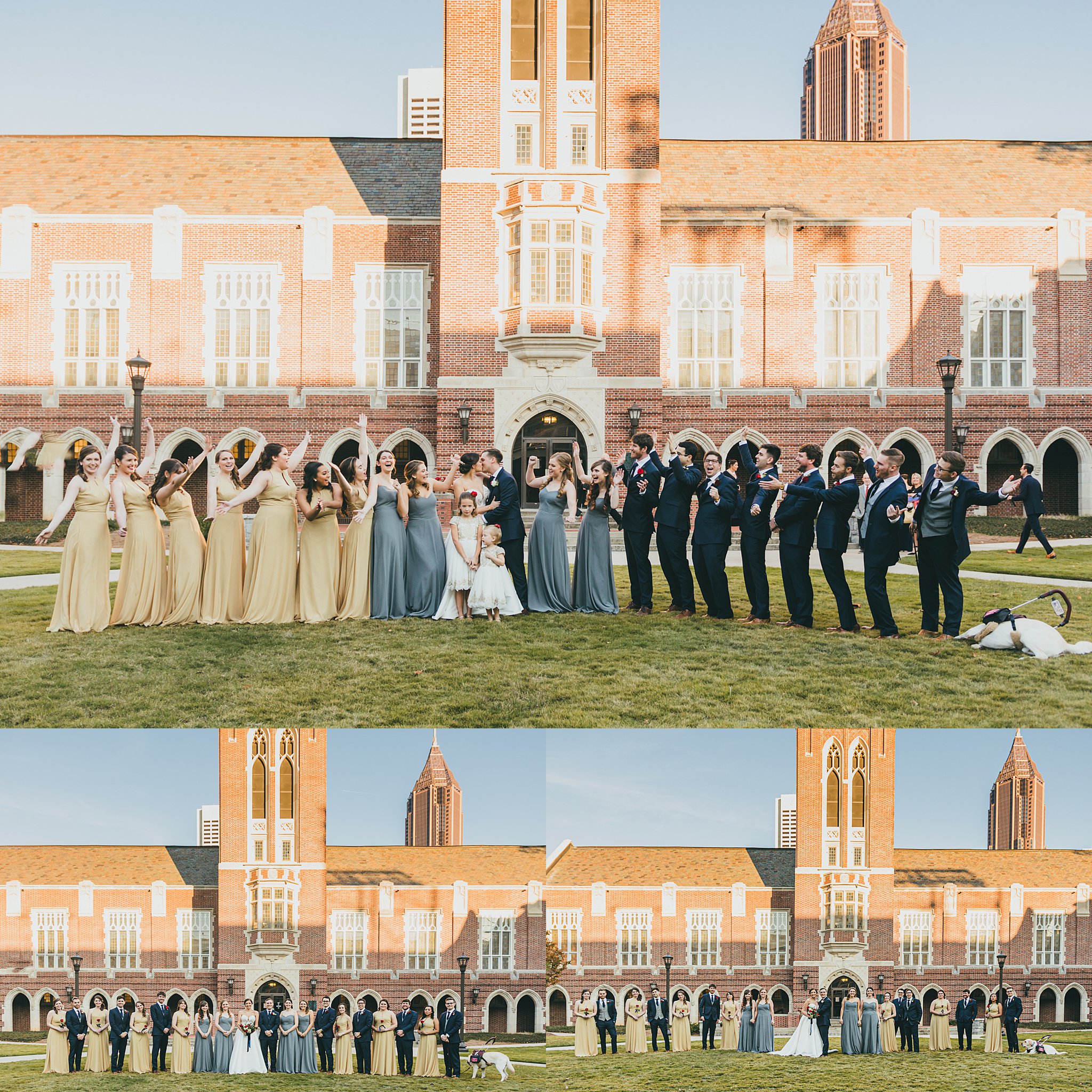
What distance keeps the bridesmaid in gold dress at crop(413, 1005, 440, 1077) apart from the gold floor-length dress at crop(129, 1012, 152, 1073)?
3.79m

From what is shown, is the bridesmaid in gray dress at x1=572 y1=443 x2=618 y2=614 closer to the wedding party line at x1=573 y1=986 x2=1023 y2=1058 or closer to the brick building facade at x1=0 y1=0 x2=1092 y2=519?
the wedding party line at x1=573 y1=986 x2=1023 y2=1058

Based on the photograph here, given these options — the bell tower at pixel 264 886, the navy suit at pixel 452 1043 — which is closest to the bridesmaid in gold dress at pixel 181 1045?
the navy suit at pixel 452 1043

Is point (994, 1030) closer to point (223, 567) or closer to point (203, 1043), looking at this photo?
point (203, 1043)

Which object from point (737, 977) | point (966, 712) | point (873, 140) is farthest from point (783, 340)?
point (966, 712)

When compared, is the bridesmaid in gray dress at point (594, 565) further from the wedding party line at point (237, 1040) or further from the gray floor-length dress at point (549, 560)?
the wedding party line at point (237, 1040)

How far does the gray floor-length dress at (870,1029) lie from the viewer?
19156mm

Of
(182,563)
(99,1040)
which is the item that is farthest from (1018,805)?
(99,1040)

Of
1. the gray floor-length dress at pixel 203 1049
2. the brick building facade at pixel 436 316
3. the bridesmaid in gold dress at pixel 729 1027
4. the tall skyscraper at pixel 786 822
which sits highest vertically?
the brick building facade at pixel 436 316

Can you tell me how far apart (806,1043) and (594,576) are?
28.9 ft

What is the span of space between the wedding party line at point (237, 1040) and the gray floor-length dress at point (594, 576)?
5.93 metres

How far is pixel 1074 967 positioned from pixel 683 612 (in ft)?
44.2

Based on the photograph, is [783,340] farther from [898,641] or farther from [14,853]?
[14,853]

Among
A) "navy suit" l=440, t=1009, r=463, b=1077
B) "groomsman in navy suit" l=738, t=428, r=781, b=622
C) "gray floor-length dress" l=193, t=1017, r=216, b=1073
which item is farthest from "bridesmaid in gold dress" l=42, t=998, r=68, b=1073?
"groomsman in navy suit" l=738, t=428, r=781, b=622

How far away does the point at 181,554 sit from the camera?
1405 centimetres
